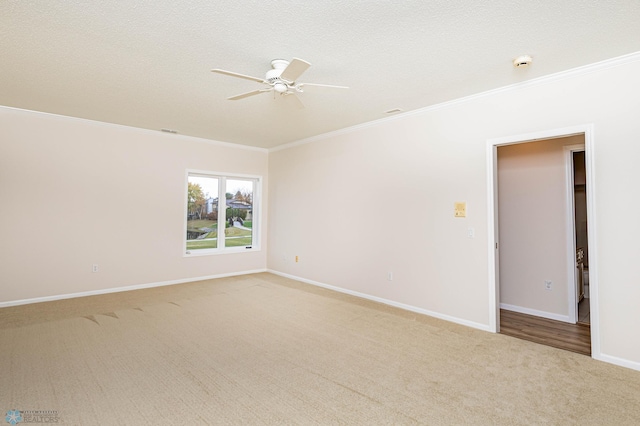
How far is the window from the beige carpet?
223 cm

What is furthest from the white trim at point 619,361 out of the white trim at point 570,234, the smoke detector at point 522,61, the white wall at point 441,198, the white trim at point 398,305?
the smoke detector at point 522,61

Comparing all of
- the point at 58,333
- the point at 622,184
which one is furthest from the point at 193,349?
the point at 622,184

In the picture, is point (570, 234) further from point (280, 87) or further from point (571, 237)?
point (280, 87)

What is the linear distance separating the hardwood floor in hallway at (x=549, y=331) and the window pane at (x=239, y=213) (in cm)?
489

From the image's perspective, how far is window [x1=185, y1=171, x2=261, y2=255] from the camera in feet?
19.9

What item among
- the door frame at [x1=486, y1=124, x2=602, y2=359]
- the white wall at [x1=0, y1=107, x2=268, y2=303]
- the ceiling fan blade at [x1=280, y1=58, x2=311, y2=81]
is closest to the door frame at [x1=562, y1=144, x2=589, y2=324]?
the door frame at [x1=486, y1=124, x2=602, y2=359]

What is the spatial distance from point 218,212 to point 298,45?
174 inches

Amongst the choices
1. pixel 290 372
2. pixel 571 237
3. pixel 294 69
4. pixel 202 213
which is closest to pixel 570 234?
pixel 571 237

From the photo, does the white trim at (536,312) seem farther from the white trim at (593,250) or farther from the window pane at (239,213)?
the window pane at (239,213)

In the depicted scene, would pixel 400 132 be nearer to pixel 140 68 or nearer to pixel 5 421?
pixel 140 68

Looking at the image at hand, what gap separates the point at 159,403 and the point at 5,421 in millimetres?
865

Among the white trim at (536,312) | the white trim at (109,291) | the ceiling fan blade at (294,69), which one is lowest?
the white trim at (536,312)

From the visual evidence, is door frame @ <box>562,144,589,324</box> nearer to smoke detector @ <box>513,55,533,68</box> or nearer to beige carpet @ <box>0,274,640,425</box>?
beige carpet @ <box>0,274,640,425</box>

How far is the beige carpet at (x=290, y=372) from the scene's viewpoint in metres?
2.08
